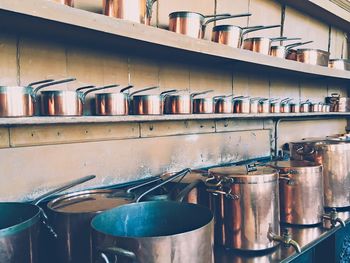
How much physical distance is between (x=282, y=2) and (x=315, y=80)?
994 mm

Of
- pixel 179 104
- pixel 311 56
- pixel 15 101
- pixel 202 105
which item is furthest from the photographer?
pixel 311 56

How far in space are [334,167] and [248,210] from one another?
923 millimetres

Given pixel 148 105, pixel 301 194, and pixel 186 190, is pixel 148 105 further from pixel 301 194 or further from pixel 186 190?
pixel 301 194

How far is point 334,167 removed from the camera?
200 cm

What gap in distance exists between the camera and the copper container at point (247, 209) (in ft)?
4.52

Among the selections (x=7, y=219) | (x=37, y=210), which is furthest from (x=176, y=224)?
(x=7, y=219)

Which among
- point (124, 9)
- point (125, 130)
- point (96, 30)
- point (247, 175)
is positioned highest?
point (124, 9)

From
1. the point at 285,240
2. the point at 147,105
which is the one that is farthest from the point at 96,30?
the point at 285,240

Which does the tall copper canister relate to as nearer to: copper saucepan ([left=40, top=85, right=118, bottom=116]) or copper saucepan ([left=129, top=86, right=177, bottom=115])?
copper saucepan ([left=129, top=86, right=177, bottom=115])

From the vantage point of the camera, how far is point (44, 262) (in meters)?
1.24

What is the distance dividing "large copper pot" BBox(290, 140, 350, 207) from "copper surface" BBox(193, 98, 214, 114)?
70 centimetres

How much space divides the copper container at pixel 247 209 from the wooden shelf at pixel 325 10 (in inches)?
86.0

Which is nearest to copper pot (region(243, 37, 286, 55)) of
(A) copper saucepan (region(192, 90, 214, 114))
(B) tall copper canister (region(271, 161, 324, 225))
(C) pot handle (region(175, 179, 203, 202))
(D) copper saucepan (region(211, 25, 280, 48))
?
(D) copper saucepan (region(211, 25, 280, 48))

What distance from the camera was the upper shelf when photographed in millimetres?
1101
